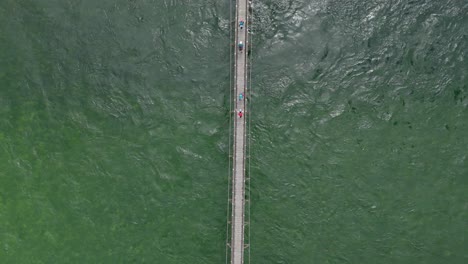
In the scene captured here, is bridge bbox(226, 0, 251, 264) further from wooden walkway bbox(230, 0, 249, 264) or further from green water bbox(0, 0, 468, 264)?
green water bbox(0, 0, 468, 264)

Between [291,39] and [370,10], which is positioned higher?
[370,10]

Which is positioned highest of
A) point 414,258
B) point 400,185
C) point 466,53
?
point 466,53

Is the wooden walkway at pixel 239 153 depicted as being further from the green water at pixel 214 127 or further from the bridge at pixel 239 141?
the green water at pixel 214 127

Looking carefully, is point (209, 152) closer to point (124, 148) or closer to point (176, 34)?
point (124, 148)

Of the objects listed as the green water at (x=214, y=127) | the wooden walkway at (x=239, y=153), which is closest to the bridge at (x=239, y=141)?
the wooden walkway at (x=239, y=153)

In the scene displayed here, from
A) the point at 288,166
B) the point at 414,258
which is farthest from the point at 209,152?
the point at 414,258

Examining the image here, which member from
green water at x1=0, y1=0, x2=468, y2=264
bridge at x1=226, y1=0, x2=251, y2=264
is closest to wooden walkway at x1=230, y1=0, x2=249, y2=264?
bridge at x1=226, y1=0, x2=251, y2=264
